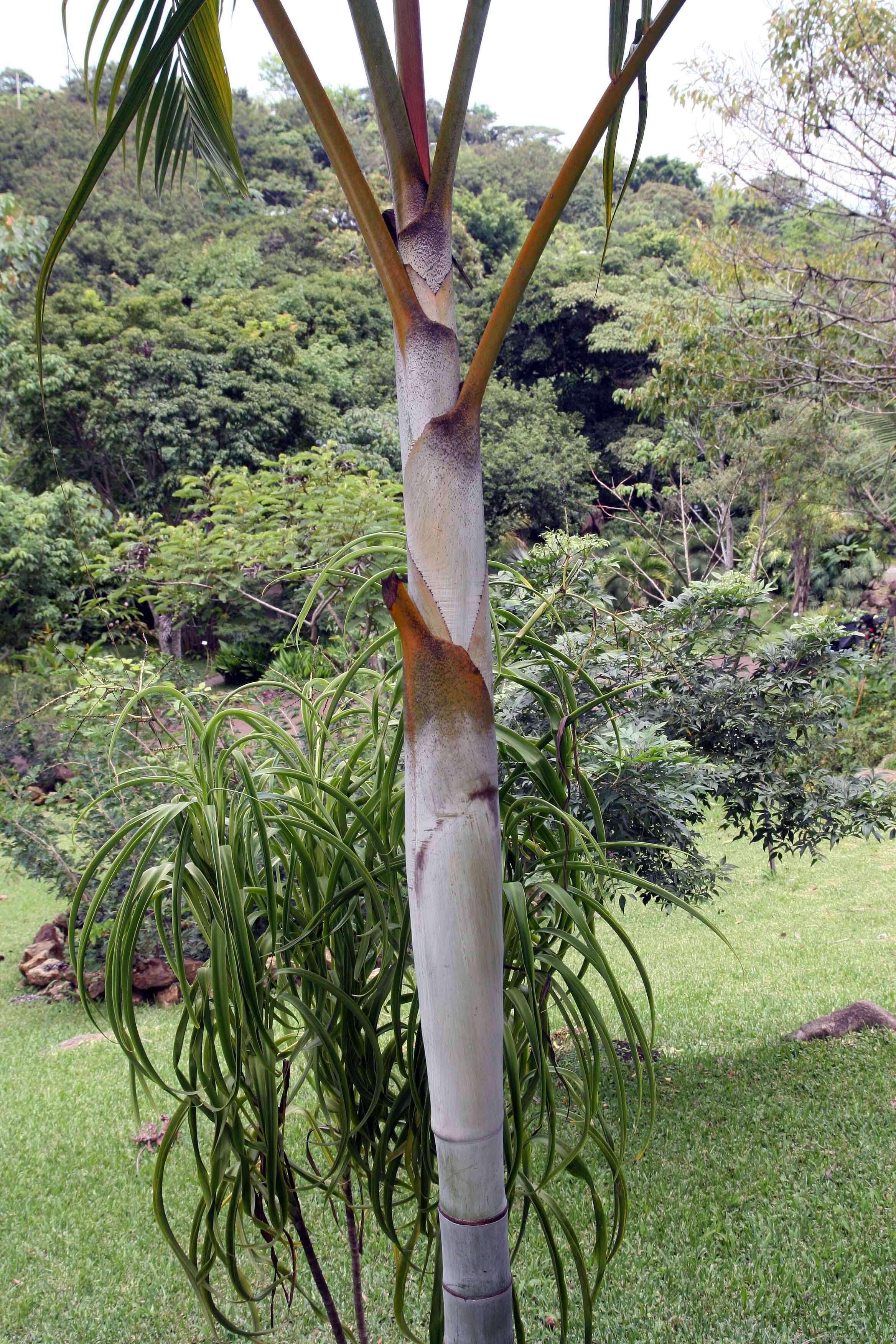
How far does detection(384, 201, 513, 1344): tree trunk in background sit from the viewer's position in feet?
2.58

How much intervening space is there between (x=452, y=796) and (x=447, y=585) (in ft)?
0.62

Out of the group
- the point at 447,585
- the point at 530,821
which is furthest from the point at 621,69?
the point at 530,821

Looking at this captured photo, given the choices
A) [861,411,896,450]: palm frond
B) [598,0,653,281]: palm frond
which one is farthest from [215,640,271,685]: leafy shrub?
[598,0,653,281]: palm frond

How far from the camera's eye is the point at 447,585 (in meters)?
0.81

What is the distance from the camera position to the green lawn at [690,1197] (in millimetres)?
1874

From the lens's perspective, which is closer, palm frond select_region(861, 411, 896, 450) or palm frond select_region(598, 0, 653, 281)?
palm frond select_region(598, 0, 653, 281)

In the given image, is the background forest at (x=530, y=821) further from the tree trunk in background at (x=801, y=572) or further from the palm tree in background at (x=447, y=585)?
the tree trunk in background at (x=801, y=572)

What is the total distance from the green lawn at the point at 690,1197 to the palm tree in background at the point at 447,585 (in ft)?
4.08

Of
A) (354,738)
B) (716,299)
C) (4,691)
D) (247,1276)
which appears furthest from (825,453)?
(247,1276)

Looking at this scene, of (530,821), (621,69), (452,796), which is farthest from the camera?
(530,821)

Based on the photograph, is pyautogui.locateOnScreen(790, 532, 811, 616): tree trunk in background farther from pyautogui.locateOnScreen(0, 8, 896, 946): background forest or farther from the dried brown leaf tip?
the dried brown leaf tip

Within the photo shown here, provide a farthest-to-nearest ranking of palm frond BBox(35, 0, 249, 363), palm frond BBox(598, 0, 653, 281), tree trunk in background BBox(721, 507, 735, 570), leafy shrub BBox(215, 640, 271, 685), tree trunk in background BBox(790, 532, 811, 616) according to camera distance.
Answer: tree trunk in background BBox(790, 532, 811, 616) → leafy shrub BBox(215, 640, 271, 685) → tree trunk in background BBox(721, 507, 735, 570) → palm frond BBox(598, 0, 653, 281) → palm frond BBox(35, 0, 249, 363)

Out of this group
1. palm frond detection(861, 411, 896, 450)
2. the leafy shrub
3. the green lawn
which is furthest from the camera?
the leafy shrub

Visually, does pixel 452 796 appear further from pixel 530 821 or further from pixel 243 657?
pixel 243 657
